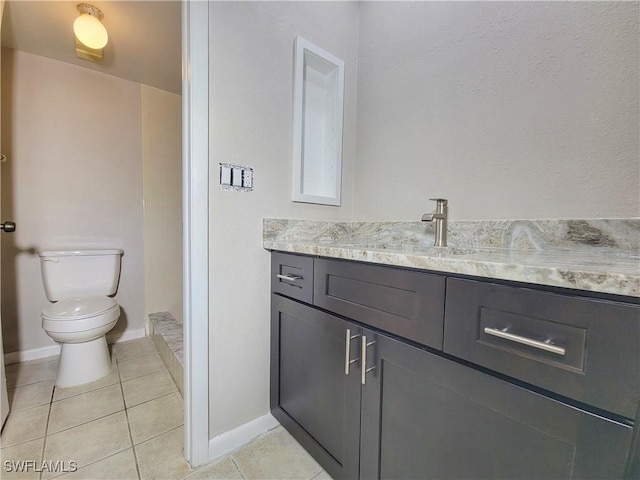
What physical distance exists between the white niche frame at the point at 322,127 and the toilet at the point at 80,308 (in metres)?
1.47

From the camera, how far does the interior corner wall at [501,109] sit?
82 centimetres

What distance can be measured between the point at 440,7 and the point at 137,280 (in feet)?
8.77

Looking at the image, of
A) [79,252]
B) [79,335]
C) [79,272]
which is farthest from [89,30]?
[79,335]

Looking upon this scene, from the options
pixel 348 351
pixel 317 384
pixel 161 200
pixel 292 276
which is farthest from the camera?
pixel 161 200

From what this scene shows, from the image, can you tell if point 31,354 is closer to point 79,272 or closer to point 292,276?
point 79,272

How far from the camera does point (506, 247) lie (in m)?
1.03

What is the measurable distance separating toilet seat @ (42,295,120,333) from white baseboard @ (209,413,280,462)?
1050 millimetres

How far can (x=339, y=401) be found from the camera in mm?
890

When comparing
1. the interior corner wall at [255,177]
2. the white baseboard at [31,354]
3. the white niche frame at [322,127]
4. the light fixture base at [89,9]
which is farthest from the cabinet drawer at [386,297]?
the white baseboard at [31,354]

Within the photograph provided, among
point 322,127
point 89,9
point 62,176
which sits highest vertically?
point 89,9

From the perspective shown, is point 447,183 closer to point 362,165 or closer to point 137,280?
point 362,165

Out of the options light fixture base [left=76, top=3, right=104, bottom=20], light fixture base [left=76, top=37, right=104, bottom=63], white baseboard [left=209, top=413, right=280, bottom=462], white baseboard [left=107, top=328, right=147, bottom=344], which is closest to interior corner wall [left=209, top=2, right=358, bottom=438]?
white baseboard [left=209, top=413, right=280, bottom=462]

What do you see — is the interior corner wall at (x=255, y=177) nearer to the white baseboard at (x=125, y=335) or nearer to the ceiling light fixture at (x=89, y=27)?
the ceiling light fixture at (x=89, y=27)

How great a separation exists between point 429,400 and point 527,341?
0.95 feet
